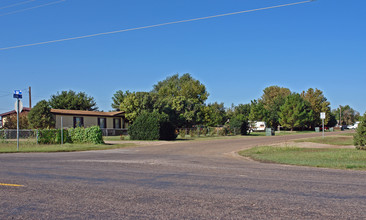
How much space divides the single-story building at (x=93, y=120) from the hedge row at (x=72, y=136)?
48.1ft

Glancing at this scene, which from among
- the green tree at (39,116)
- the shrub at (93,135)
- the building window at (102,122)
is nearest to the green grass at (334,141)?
the shrub at (93,135)

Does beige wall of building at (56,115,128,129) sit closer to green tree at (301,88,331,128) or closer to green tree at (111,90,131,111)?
green tree at (111,90,131,111)

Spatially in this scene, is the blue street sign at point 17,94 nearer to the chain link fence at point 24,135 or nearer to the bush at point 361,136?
the chain link fence at point 24,135

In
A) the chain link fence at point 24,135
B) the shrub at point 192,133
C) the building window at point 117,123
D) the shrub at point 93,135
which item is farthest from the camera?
the building window at point 117,123

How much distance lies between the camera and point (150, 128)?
37438mm

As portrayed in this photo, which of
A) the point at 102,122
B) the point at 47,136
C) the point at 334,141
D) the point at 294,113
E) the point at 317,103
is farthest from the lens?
the point at 317,103

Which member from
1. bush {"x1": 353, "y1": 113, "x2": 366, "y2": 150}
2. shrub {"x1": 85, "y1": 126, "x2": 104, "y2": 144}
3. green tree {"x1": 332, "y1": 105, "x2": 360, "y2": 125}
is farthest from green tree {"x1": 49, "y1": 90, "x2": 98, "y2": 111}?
green tree {"x1": 332, "y1": 105, "x2": 360, "y2": 125}

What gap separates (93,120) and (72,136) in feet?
66.5

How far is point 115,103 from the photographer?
69.3 meters

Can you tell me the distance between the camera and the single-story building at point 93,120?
157ft

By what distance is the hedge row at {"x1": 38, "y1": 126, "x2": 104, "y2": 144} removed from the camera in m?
29.8

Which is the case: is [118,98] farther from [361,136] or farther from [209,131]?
[361,136]

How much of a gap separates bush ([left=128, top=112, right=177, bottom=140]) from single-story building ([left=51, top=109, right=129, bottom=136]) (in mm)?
11044

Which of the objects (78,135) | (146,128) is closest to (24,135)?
(78,135)
